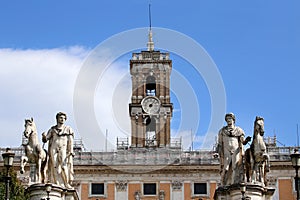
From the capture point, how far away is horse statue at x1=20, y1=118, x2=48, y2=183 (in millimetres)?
34906

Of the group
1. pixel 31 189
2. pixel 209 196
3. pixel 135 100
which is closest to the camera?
pixel 31 189

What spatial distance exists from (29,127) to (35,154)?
1230 millimetres

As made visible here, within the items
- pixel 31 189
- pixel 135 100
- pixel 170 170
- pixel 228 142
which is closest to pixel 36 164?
pixel 31 189

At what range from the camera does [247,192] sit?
34312 millimetres

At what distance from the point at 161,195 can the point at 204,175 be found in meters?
5.45

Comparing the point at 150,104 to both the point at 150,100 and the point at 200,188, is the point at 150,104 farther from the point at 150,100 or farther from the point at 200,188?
the point at 200,188

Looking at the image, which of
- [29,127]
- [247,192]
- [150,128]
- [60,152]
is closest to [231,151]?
[247,192]

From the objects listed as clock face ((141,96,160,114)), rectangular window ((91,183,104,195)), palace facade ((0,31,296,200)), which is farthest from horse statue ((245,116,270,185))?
clock face ((141,96,160,114))

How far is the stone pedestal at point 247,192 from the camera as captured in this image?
3447 centimetres

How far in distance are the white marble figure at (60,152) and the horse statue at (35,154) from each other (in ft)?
1.00

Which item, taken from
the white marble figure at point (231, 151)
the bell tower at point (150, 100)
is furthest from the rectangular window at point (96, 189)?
the white marble figure at point (231, 151)

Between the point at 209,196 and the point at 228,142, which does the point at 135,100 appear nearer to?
the point at 209,196

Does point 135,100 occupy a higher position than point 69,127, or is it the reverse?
point 135,100

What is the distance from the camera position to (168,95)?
348 feet
